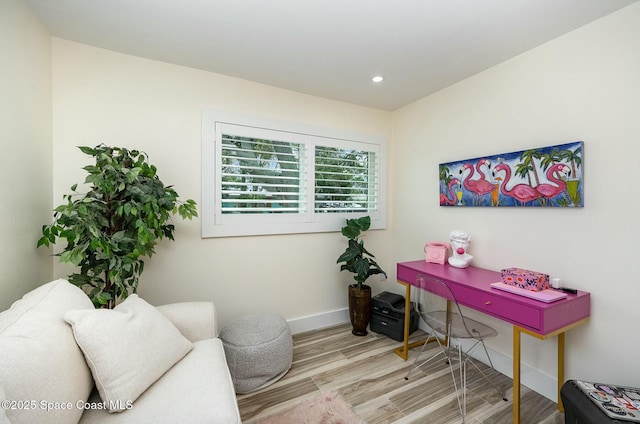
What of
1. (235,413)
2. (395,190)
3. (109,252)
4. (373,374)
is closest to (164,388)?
(235,413)

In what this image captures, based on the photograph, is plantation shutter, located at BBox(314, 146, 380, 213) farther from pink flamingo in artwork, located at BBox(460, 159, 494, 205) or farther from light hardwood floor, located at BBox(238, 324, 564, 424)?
light hardwood floor, located at BBox(238, 324, 564, 424)

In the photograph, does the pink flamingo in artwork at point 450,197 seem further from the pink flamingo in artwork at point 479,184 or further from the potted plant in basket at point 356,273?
the potted plant in basket at point 356,273

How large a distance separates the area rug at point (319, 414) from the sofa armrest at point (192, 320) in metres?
0.65

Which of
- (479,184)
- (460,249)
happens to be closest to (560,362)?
(460,249)

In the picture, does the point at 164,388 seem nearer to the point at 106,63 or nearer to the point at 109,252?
the point at 109,252

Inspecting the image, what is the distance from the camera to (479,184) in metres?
2.41

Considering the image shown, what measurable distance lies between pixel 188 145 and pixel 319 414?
229 centimetres

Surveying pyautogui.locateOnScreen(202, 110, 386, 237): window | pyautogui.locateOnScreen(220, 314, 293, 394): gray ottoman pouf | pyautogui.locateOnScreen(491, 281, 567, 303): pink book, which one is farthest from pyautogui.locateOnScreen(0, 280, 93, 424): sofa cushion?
pyautogui.locateOnScreen(491, 281, 567, 303): pink book

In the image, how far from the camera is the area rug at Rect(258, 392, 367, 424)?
5.55 ft

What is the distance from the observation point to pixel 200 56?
221cm

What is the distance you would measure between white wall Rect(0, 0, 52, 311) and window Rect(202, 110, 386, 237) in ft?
3.35

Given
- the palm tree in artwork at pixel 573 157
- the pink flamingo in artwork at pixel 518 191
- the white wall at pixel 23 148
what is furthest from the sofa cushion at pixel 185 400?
the palm tree in artwork at pixel 573 157

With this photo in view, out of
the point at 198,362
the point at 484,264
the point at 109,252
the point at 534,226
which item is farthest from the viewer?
the point at 484,264

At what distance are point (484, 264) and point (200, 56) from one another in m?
2.97
